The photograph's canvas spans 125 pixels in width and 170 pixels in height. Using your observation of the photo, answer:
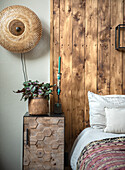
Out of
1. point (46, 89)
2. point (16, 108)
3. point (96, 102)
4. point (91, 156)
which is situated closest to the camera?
point (91, 156)

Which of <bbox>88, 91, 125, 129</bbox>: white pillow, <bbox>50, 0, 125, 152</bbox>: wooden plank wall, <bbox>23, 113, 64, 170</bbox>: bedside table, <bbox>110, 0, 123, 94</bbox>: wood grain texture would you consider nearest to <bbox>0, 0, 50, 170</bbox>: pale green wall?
<bbox>50, 0, 125, 152</bbox>: wooden plank wall

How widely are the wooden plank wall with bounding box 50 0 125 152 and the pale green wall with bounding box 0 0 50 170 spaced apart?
10 centimetres

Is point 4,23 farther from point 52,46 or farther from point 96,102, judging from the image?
point 96,102

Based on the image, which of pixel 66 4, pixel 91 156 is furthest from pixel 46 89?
pixel 66 4

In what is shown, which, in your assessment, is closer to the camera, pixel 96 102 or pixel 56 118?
pixel 56 118

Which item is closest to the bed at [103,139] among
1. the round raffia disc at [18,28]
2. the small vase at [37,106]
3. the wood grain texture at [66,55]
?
the wood grain texture at [66,55]

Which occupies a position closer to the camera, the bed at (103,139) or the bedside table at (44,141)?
the bed at (103,139)

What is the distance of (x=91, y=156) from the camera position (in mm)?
1271

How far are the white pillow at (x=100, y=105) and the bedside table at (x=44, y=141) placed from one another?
0.42m

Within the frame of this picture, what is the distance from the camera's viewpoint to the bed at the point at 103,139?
1.13 meters

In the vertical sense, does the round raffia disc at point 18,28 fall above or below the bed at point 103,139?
above

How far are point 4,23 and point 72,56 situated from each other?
2.90 feet

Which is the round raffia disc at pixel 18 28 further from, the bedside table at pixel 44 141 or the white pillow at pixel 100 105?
the white pillow at pixel 100 105

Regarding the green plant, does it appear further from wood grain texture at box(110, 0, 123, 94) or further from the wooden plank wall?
wood grain texture at box(110, 0, 123, 94)
